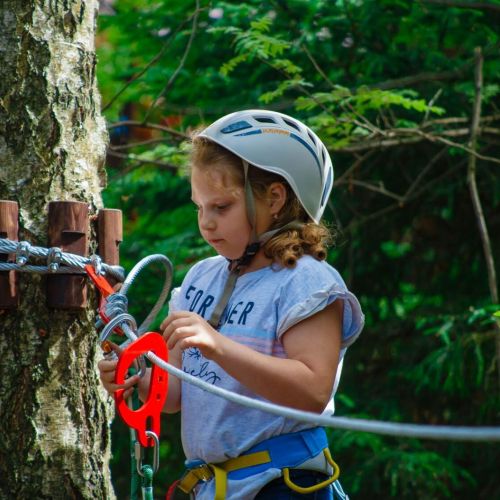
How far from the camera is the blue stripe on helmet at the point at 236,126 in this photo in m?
2.54

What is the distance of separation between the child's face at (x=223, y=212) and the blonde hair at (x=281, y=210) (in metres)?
0.03

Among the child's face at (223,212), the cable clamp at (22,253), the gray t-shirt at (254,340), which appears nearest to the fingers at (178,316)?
the gray t-shirt at (254,340)

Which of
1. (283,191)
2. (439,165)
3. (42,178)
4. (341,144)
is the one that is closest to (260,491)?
(283,191)

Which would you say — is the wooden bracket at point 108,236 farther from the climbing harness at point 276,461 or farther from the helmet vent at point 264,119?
the climbing harness at point 276,461

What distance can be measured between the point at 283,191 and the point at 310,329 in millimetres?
434

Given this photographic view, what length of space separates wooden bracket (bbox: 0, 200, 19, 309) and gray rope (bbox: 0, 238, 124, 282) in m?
0.02

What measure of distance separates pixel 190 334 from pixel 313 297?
37cm

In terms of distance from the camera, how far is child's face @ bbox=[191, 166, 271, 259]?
246 cm

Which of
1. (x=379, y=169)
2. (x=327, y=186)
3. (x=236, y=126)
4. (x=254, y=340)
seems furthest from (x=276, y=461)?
(x=379, y=169)

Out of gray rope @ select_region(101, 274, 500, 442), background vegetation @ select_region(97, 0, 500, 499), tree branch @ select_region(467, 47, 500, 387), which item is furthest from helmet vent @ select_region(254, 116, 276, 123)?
tree branch @ select_region(467, 47, 500, 387)

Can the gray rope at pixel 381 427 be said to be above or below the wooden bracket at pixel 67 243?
below

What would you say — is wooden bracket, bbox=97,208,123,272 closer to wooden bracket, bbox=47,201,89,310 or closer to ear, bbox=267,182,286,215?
wooden bracket, bbox=47,201,89,310

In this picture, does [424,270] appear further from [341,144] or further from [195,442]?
[195,442]

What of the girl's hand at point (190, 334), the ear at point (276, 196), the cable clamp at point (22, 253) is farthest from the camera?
the ear at point (276, 196)
